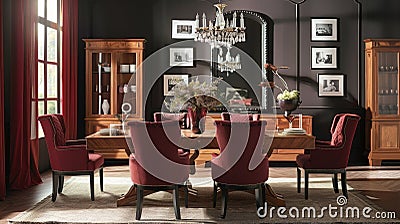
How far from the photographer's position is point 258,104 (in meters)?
9.41

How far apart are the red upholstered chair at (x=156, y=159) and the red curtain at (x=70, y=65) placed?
3674 mm

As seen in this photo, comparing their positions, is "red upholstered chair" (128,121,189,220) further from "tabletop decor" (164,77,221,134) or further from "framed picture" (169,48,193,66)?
"framed picture" (169,48,193,66)

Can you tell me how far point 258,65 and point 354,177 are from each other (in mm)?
2441

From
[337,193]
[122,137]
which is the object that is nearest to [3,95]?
[122,137]

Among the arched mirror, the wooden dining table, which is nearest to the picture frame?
the arched mirror

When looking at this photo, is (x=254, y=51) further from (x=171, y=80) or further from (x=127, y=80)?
(x=127, y=80)

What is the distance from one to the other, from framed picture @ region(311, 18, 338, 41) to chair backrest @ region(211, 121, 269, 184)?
4.41 metres

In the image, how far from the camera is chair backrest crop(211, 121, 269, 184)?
5383mm

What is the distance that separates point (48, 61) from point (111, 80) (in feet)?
3.59

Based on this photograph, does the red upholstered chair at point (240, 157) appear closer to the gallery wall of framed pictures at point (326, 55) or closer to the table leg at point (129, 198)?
the table leg at point (129, 198)

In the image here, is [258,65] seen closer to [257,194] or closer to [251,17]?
[251,17]

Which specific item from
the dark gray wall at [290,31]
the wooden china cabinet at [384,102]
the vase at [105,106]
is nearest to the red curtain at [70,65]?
the dark gray wall at [290,31]

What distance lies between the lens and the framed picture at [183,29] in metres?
9.52

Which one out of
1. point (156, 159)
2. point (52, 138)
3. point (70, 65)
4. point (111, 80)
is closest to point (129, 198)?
point (156, 159)
